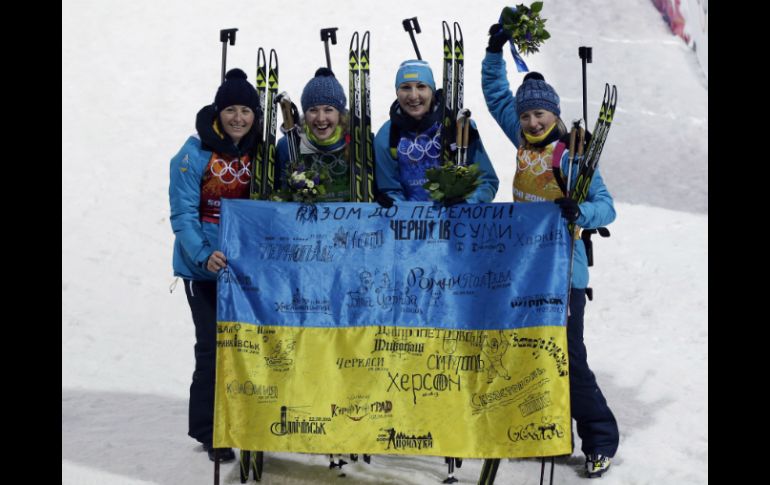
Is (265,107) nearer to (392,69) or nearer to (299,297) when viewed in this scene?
(299,297)

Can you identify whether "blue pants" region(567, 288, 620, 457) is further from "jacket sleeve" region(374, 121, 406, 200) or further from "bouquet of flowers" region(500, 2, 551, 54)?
"bouquet of flowers" region(500, 2, 551, 54)

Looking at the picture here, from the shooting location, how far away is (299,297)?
16.4 feet

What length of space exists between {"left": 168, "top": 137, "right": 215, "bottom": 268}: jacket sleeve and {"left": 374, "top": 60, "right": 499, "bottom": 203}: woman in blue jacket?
38.5 inches

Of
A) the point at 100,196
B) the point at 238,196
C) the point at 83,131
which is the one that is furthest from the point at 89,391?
the point at 83,131

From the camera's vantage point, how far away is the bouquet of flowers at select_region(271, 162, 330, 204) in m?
5.02

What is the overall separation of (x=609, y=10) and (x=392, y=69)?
450 cm

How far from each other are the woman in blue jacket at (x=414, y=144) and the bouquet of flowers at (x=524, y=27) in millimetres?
551

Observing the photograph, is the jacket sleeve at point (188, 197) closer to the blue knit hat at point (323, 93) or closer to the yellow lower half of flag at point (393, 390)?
the yellow lower half of flag at point (393, 390)

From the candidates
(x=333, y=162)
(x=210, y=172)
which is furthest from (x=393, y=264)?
(x=210, y=172)

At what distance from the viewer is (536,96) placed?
16.9ft

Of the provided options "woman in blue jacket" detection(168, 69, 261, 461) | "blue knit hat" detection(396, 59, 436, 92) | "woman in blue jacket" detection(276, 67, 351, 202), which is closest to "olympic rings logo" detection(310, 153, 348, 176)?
"woman in blue jacket" detection(276, 67, 351, 202)

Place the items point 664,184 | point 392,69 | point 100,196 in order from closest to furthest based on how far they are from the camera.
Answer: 1. point 100,196
2. point 664,184
3. point 392,69

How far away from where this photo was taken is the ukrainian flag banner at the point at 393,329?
4.80 meters

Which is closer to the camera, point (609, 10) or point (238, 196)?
point (238, 196)
